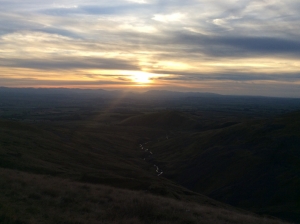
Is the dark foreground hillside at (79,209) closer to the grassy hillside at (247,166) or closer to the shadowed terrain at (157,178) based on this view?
the shadowed terrain at (157,178)

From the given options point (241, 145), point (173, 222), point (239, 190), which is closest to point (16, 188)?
point (173, 222)

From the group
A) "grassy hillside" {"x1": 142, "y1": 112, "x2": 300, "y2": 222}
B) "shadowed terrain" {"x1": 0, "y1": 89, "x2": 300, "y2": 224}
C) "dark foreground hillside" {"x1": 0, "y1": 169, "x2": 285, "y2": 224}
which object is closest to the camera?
"dark foreground hillside" {"x1": 0, "y1": 169, "x2": 285, "y2": 224}

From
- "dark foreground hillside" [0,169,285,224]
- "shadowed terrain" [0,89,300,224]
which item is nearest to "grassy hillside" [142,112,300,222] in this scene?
"shadowed terrain" [0,89,300,224]

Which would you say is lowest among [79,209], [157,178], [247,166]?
[157,178]

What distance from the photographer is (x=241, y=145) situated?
53.9 meters

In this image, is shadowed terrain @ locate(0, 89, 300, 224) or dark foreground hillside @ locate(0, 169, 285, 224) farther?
shadowed terrain @ locate(0, 89, 300, 224)

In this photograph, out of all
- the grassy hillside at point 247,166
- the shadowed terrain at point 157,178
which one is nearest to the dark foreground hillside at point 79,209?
the shadowed terrain at point 157,178

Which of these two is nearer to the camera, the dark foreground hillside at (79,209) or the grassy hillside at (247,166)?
the dark foreground hillside at (79,209)

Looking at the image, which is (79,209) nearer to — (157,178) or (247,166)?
(157,178)

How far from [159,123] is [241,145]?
213ft

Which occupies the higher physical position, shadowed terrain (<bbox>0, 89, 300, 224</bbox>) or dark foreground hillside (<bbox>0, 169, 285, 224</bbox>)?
dark foreground hillside (<bbox>0, 169, 285, 224</bbox>)

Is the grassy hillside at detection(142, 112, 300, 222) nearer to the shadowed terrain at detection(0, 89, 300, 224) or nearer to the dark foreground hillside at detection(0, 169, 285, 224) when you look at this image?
the shadowed terrain at detection(0, 89, 300, 224)

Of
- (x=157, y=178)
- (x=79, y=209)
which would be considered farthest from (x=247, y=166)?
(x=79, y=209)

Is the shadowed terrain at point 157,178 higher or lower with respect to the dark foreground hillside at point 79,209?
lower
